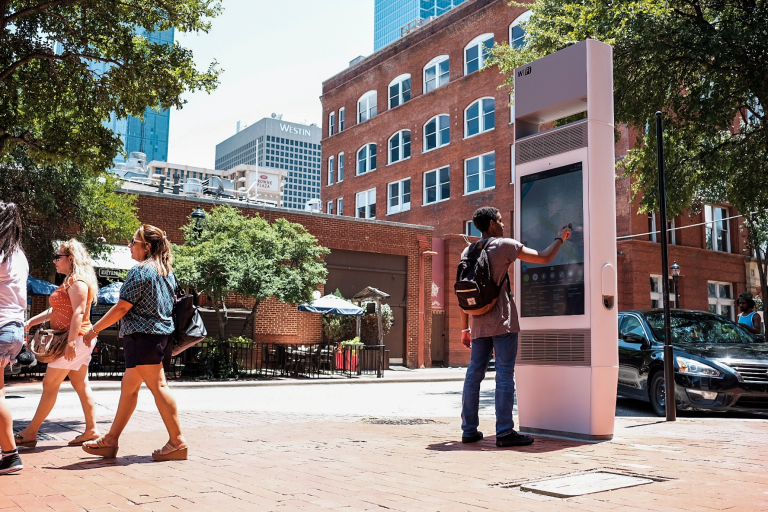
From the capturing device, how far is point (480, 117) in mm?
38188

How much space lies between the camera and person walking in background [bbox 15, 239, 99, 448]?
21.2 feet

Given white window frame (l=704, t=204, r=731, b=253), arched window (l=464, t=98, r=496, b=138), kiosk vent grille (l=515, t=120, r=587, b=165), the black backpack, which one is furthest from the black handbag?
white window frame (l=704, t=204, r=731, b=253)

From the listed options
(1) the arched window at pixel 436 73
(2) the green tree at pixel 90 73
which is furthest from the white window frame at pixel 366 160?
(2) the green tree at pixel 90 73

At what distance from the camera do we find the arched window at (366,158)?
4654 centimetres

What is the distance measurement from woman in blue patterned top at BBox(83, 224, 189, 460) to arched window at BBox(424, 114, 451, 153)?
115 ft

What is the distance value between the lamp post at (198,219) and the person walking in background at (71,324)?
15.5 meters

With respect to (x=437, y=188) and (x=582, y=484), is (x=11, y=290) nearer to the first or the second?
(x=582, y=484)

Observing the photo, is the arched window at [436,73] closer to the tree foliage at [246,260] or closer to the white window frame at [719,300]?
the white window frame at [719,300]

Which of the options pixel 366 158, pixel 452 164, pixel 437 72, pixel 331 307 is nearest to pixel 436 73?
pixel 437 72

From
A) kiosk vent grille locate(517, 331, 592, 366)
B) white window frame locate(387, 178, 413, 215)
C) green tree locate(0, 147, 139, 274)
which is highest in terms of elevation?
white window frame locate(387, 178, 413, 215)

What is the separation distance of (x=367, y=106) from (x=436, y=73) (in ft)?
23.2

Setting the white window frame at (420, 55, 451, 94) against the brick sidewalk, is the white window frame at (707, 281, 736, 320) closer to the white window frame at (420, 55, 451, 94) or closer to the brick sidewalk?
the white window frame at (420, 55, 451, 94)

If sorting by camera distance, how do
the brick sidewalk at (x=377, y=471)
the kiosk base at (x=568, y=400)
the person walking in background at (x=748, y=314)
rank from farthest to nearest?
the person walking in background at (x=748, y=314), the kiosk base at (x=568, y=400), the brick sidewalk at (x=377, y=471)

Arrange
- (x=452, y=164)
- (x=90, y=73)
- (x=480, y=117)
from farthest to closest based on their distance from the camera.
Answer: (x=452, y=164) < (x=480, y=117) < (x=90, y=73)
